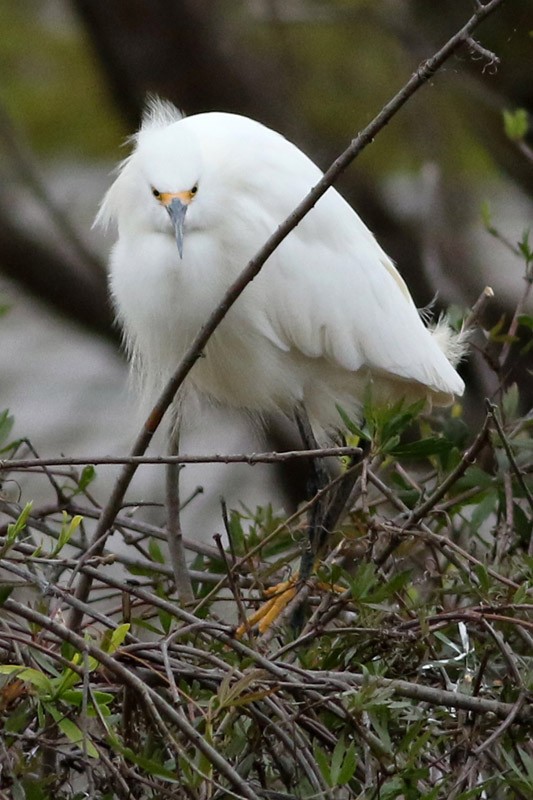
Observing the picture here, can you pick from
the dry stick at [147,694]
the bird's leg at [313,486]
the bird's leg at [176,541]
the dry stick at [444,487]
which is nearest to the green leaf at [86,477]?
the bird's leg at [176,541]

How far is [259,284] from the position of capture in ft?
7.84

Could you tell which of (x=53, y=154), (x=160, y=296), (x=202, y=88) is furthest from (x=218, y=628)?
(x=53, y=154)

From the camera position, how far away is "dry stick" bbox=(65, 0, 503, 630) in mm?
1433

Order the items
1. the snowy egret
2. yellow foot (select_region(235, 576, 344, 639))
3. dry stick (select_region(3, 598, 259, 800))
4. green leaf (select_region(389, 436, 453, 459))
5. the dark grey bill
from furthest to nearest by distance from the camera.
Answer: the snowy egret
the dark grey bill
yellow foot (select_region(235, 576, 344, 639))
green leaf (select_region(389, 436, 453, 459))
dry stick (select_region(3, 598, 259, 800))

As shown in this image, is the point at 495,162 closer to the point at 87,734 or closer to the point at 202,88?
the point at 202,88

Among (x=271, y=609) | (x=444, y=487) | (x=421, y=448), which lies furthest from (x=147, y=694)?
(x=271, y=609)

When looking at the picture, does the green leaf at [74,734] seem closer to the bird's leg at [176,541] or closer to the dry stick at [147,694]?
the dry stick at [147,694]

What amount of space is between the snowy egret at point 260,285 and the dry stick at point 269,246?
1.99 ft

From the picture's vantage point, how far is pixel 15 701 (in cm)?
146

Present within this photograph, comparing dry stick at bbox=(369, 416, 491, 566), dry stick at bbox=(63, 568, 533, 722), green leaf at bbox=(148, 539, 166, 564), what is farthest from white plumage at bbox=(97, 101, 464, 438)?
dry stick at bbox=(63, 568, 533, 722)

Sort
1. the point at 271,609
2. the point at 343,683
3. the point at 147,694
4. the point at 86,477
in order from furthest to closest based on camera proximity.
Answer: the point at 271,609 → the point at 86,477 → the point at 343,683 → the point at 147,694

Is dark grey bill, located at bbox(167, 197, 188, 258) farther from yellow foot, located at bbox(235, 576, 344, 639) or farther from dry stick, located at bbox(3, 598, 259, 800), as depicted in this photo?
dry stick, located at bbox(3, 598, 259, 800)

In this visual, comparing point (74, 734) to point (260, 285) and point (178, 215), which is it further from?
point (260, 285)

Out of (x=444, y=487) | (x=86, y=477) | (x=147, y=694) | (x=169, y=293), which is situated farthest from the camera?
(x=169, y=293)
